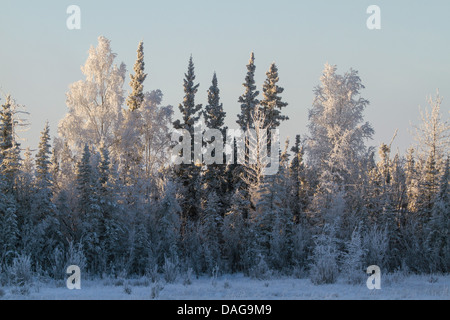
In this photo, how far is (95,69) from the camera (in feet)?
130

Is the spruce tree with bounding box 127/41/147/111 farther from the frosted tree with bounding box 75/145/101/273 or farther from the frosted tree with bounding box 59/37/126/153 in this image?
the frosted tree with bounding box 75/145/101/273

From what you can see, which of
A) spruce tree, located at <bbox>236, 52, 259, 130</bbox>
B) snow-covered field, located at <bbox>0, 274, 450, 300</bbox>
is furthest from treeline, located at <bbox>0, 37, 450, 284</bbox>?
spruce tree, located at <bbox>236, 52, 259, 130</bbox>

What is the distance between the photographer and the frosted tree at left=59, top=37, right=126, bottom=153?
37625 millimetres

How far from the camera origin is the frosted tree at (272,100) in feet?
134

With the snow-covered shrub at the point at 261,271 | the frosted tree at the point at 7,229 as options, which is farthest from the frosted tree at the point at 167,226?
the frosted tree at the point at 7,229

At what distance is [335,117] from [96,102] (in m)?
18.5

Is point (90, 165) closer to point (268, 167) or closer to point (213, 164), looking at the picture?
point (268, 167)

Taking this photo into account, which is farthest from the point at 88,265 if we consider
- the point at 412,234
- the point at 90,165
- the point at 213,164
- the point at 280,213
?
the point at 213,164

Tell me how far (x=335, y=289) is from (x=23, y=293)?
779cm

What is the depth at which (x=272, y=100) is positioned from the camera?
41688mm

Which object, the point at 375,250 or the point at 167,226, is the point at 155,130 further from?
the point at 375,250

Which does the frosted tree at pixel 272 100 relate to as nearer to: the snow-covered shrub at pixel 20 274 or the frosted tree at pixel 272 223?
the frosted tree at pixel 272 223

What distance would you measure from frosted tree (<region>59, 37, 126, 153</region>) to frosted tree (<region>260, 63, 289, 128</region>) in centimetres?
1157
